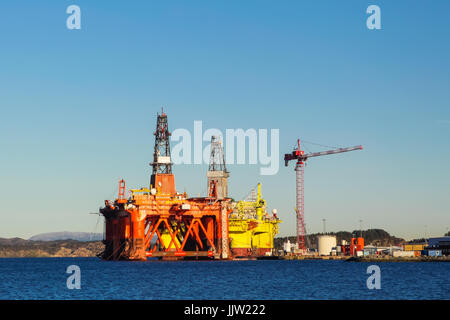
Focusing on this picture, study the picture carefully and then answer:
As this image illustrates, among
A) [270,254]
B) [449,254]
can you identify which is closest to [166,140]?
[270,254]

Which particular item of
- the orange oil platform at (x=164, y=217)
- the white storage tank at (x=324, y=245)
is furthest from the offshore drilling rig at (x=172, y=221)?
the white storage tank at (x=324, y=245)

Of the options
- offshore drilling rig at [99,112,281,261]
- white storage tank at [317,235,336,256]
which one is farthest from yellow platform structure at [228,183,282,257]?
white storage tank at [317,235,336,256]

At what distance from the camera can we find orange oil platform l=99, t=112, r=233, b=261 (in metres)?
138

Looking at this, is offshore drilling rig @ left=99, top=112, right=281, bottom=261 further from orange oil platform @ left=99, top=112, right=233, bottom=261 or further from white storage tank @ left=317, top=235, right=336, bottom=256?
white storage tank @ left=317, top=235, right=336, bottom=256

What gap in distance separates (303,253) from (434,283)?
11329 cm

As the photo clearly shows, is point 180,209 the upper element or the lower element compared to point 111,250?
upper

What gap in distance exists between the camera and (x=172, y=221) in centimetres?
15475

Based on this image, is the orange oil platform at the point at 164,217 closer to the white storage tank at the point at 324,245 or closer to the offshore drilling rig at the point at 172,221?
the offshore drilling rig at the point at 172,221

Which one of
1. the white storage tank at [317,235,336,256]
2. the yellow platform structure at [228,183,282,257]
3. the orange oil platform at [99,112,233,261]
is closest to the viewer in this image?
the orange oil platform at [99,112,233,261]

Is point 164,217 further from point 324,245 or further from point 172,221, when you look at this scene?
point 324,245

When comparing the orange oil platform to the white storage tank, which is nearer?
the orange oil platform

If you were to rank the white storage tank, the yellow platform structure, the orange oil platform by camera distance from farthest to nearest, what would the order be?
the white storage tank < the yellow platform structure < the orange oil platform
